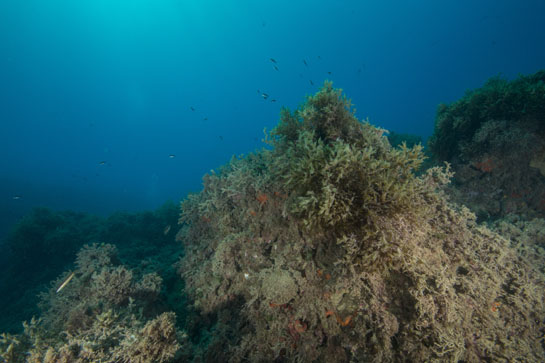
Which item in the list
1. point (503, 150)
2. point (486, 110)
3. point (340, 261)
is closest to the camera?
point (340, 261)

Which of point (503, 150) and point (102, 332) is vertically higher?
point (503, 150)

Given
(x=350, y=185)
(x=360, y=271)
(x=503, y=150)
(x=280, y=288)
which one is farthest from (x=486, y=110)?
(x=280, y=288)

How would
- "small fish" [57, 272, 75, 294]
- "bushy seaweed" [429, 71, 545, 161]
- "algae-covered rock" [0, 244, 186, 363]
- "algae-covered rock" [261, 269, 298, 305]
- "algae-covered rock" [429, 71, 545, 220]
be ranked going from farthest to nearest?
"bushy seaweed" [429, 71, 545, 161], "algae-covered rock" [429, 71, 545, 220], "small fish" [57, 272, 75, 294], "algae-covered rock" [261, 269, 298, 305], "algae-covered rock" [0, 244, 186, 363]

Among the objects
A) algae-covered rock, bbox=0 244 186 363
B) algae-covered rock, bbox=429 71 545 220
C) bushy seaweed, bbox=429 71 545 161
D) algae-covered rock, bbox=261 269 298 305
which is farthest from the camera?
bushy seaweed, bbox=429 71 545 161

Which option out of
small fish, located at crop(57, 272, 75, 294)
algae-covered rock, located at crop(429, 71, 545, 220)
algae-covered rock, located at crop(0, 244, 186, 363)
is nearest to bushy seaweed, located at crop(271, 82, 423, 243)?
algae-covered rock, located at crop(0, 244, 186, 363)

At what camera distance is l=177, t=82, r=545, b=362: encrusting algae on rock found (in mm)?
2875

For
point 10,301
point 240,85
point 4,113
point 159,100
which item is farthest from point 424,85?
point 4,113

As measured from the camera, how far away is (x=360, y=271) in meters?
3.15

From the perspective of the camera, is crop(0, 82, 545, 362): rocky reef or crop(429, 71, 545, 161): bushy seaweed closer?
crop(0, 82, 545, 362): rocky reef

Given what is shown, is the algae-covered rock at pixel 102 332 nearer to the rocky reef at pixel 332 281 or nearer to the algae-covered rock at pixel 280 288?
the rocky reef at pixel 332 281

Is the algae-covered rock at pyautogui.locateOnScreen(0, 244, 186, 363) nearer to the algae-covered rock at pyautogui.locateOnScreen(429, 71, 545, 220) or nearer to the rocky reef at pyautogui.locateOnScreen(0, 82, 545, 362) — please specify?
the rocky reef at pyautogui.locateOnScreen(0, 82, 545, 362)

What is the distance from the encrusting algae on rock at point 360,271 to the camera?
2.88 metres

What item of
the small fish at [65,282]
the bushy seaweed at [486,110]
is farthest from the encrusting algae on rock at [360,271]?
the bushy seaweed at [486,110]

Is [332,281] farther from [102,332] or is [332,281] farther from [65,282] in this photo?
[65,282]
